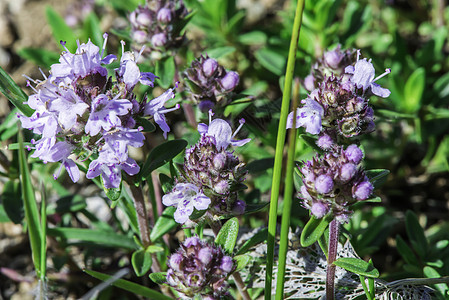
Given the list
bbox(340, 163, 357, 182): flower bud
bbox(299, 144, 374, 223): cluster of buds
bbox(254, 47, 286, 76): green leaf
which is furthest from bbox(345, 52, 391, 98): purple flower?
bbox(254, 47, 286, 76): green leaf

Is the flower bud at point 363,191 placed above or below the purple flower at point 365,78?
below

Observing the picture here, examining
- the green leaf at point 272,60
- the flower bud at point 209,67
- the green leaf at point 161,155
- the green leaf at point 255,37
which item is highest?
the green leaf at point 255,37

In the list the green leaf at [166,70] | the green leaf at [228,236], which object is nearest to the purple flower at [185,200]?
the green leaf at [228,236]

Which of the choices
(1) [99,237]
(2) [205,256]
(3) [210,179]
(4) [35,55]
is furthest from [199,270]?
(4) [35,55]

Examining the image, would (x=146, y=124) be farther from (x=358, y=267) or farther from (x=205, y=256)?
(x=358, y=267)

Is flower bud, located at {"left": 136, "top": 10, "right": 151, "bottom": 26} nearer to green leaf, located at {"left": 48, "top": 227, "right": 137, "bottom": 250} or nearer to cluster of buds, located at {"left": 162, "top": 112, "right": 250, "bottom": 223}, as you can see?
cluster of buds, located at {"left": 162, "top": 112, "right": 250, "bottom": 223}

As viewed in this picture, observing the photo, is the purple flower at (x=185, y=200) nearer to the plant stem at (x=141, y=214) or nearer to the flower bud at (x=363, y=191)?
the plant stem at (x=141, y=214)

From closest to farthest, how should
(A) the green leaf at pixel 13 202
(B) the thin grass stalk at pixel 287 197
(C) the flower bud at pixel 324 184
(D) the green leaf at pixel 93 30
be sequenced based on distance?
(B) the thin grass stalk at pixel 287 197, (C) the flower bud at pixel 324 184, (A) the green leaf at pixel 13 202, (D) the green leaf at pixel 93 30
